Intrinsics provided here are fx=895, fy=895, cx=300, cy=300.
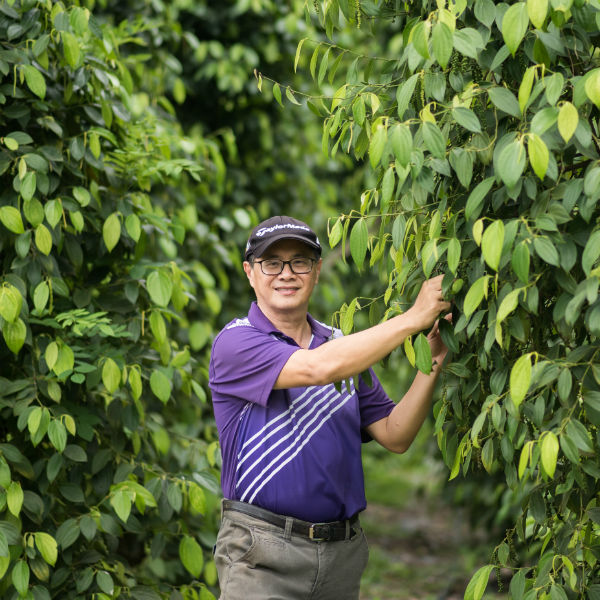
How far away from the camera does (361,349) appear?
1919 millimetres

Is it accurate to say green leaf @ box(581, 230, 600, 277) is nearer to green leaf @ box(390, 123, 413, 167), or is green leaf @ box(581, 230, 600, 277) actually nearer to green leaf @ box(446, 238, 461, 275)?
green leaf @ box(446, 238, 461, 275)

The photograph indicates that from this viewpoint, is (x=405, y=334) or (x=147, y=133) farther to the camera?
(x=147, y=133)

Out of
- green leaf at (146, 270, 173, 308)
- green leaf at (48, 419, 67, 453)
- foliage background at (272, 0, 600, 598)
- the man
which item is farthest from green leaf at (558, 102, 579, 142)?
green leaf at (48, 419, 67, 453)

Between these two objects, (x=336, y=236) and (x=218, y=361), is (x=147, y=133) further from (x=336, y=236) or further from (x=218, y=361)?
(x=336, y=236)

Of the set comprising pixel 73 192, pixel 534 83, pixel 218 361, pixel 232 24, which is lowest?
pixel 218 361

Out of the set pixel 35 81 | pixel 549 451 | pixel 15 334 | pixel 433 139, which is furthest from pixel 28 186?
pixel 549 451

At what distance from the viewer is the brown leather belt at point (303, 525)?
2098 mm

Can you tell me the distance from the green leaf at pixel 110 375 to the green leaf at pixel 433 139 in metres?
1.25

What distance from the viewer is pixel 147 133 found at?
10.2 ft

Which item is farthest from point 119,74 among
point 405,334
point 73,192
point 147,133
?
point 405,334

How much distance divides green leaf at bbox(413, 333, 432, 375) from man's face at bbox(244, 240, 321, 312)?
1.75 ft

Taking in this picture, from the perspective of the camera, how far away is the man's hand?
183 cm

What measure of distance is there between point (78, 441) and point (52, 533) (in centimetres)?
28

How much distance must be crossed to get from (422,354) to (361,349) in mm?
175
